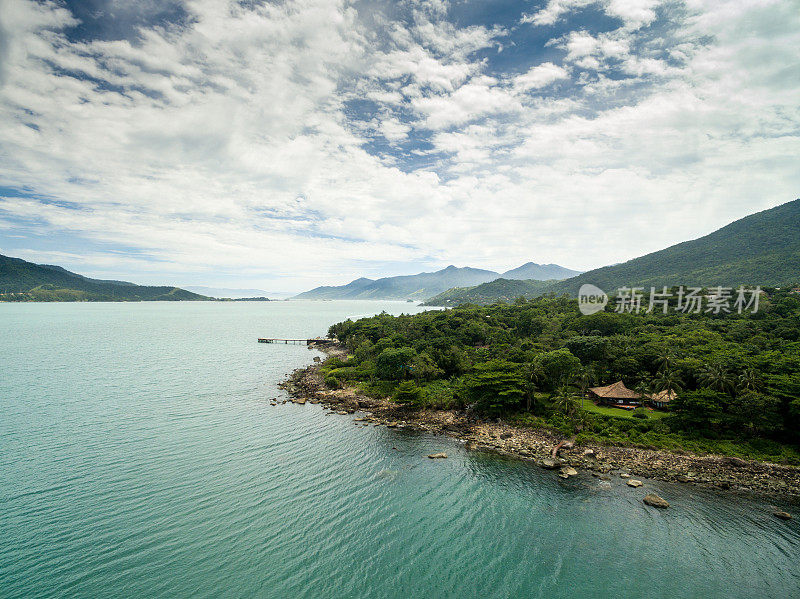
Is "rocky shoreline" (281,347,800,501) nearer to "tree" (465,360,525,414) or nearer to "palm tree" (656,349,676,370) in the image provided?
"tree" (465,360,525,414)

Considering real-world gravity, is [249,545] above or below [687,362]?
below

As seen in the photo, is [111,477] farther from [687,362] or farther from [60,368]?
[687,362]

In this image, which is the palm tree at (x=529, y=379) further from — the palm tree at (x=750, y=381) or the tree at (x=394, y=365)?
the palm tree at (x=750, y=381)

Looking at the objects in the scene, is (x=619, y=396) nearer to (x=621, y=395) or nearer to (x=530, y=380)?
(x=621, y=395)

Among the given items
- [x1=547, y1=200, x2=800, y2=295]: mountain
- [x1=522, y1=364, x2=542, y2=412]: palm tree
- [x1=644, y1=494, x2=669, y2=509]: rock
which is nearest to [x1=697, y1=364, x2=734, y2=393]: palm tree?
[x1=522, y1=364, x2=542, y2=412]: palm tree

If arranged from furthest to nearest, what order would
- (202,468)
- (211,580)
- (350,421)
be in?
(350,421), (202,468), (211,580)

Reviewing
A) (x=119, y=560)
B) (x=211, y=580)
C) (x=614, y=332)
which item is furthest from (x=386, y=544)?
(x=614, y=332)

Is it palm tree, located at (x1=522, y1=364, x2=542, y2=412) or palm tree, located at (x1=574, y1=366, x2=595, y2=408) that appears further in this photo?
palm tree, located at (x1=574, y1=366, x2=595, y2=408)

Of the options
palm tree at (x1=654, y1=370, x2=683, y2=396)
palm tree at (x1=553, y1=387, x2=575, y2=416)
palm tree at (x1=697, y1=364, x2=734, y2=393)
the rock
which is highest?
palm tree at (x1=697, y1=364, x2=734, y2=393)
